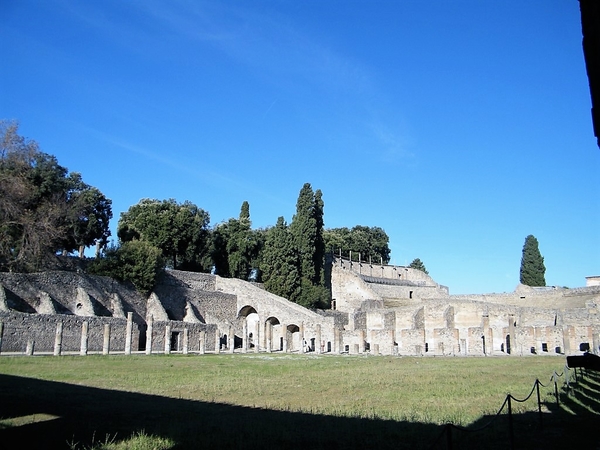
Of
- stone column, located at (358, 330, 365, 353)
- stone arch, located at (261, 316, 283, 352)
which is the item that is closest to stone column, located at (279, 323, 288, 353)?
stone arch, located at (261, 316, 283, 352)

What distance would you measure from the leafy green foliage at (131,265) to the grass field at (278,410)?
73.6 ft

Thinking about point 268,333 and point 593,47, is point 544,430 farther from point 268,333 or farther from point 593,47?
point 268,333

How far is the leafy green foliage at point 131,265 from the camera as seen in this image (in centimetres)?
4169

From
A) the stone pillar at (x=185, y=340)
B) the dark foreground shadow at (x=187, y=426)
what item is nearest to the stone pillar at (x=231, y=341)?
the stone pillar at (x=185, y=340)

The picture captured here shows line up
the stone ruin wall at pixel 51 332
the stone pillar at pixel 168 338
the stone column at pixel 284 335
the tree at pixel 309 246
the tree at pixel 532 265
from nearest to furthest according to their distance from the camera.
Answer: the stone ruin wall at pixel 51 332, the stone pillar at pixel 168 338, the stone column at pixel 284 335, the tree at pixel 309 246, the tree at pixel 532 265

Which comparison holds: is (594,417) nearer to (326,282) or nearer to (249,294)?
(249,294)

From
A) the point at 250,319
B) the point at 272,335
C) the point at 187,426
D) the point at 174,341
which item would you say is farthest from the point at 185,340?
the point at 187,426

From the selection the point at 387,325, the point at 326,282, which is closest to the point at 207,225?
the point at 326,282

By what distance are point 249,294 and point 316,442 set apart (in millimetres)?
41022

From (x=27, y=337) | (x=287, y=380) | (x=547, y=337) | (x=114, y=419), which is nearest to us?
(x=114, y=419)

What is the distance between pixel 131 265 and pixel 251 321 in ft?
41.2

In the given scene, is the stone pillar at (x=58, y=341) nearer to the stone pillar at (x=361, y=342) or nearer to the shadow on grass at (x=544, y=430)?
the stone pillar at (x=361, y=342)

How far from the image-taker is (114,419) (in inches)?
384

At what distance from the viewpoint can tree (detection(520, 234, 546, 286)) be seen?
6562cm
